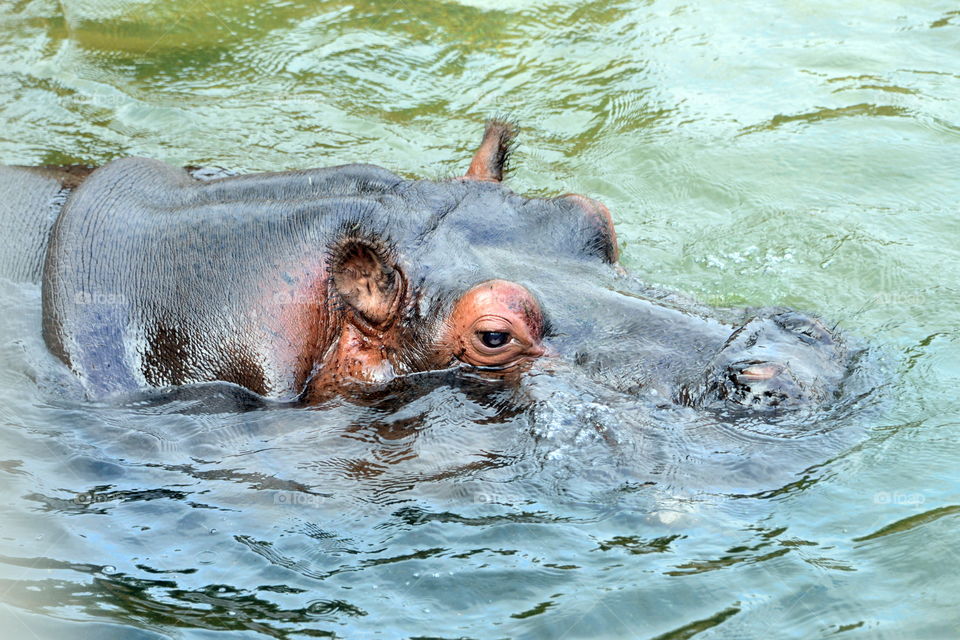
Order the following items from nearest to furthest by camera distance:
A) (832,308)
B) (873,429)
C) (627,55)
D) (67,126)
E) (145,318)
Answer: (873,429) → (145,318) → (832,308) → (67,126) → (627,55)

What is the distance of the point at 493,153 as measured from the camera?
6246 millimetres

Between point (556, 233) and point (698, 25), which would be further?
point (698, 25)

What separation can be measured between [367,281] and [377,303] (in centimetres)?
12

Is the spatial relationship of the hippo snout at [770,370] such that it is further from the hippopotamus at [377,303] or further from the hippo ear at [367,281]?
the hippo ear at [367,281]

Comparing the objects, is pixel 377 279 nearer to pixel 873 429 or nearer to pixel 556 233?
pixel 556 233

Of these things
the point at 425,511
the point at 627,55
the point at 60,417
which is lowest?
the point at 425,511

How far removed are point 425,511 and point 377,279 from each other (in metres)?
1.15

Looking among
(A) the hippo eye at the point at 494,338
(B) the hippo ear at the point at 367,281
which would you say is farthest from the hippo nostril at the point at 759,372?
(B) the hippo ear at the point at 367,281

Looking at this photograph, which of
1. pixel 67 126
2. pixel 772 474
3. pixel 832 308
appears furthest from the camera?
pixel 67 126

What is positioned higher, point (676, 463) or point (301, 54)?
point (301, 54)

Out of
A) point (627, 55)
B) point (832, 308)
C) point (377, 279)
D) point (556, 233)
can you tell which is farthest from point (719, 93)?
point (377, 279)

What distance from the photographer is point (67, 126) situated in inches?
368

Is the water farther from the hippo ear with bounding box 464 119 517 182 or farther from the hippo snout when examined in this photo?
the hippo ear with bounding box 464 119 517 182

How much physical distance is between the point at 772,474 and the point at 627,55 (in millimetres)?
6335
